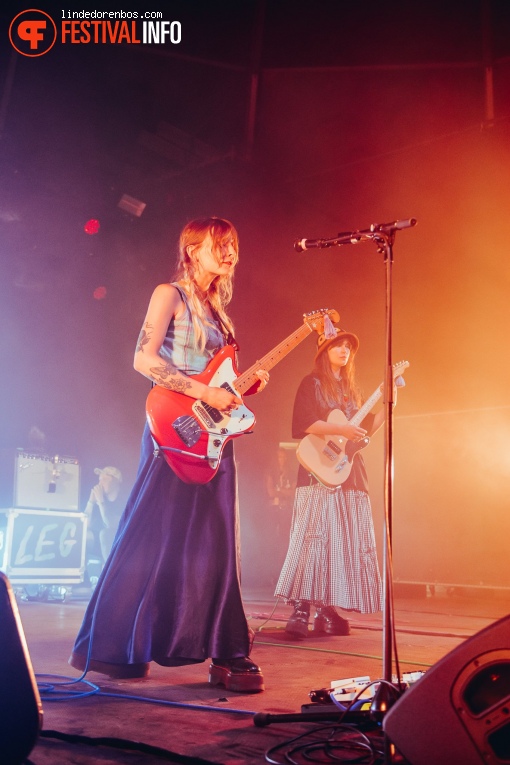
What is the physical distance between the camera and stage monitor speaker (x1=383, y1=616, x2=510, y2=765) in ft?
4.66

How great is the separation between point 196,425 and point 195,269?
2.59 feet

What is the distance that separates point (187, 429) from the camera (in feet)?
9.09

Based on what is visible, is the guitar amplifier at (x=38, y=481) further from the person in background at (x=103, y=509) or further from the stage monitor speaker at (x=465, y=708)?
the stage monitor speaker at (x=465, y=708)

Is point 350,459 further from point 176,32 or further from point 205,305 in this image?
point 176,32

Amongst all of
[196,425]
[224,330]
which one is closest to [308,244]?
[224,330]

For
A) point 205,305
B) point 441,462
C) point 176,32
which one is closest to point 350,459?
point 205,305

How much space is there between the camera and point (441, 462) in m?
8.94

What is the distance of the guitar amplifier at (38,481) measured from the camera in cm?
770

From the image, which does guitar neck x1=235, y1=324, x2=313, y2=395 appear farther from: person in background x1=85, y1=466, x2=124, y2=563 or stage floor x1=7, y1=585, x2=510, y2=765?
person in background x1=85, y1=466, x2=124, y2=563

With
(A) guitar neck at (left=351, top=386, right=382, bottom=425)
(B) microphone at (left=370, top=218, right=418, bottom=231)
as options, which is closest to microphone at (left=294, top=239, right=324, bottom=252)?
(B) microphone at (left=370, top=218, right=418, bottom=231)

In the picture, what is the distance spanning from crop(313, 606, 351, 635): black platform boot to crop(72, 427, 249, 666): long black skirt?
2225 millimetres

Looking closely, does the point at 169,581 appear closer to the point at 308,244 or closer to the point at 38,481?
the point at 308,244

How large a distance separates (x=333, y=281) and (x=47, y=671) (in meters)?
6.80

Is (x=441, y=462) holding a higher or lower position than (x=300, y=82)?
lower
